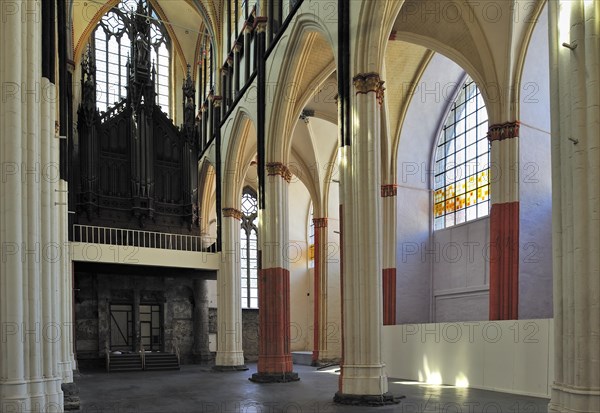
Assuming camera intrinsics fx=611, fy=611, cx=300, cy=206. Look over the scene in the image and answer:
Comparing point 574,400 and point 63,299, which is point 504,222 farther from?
point 63,299

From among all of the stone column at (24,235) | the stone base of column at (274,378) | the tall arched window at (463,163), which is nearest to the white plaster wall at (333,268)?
the tall arched window at (463,163)

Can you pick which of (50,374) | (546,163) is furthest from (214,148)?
(50,374)

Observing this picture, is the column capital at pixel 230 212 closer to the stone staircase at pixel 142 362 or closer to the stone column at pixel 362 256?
the stone staircase at pixel 142 362

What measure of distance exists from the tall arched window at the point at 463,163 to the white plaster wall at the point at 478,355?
5229 mm

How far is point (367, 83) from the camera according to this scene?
11945mm

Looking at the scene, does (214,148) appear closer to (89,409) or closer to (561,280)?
(89,409)

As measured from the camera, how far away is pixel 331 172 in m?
24.7

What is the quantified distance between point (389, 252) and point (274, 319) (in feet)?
16.8

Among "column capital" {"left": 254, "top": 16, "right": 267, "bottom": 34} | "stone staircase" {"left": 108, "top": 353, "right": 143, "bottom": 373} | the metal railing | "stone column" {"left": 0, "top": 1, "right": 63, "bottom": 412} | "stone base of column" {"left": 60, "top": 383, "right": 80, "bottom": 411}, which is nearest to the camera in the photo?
"stone column" {"left": 0, "top": 1, "right": 63, "bottom": 412}

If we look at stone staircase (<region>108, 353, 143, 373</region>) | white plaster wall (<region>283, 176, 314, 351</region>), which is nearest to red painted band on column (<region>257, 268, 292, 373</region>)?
stone staircase (<region>108, 353, 143, 373</region>)

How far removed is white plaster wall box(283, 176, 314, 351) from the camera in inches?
1183

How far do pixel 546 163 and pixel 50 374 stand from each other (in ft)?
42.7

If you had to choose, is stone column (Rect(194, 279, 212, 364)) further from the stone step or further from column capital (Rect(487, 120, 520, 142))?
column capital (Rect(487, 120, 520, 142))

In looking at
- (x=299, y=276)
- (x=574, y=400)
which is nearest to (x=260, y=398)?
(x=574, y=400)
